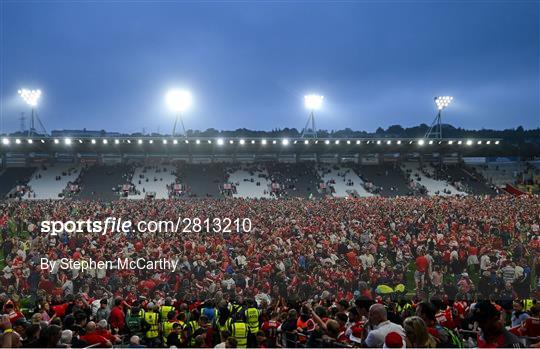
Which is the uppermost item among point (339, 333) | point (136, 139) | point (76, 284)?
point (136, 139)

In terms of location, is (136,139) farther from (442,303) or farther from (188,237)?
(442,303)

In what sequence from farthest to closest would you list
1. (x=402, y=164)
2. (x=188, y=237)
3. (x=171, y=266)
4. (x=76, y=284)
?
(x=402, y=164)
(x=188, y=237)
(x=171, y=266)
(x=76, y=284)

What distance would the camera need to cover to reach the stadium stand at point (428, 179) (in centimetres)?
4612

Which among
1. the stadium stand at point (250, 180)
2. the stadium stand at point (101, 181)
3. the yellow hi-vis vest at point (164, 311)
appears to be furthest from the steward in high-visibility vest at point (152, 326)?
the stadium stand at point (250, 180)

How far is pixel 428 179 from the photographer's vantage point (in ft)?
163

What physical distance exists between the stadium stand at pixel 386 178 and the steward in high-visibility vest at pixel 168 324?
39106 mm

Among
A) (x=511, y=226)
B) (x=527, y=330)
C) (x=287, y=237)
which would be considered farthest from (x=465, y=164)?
(x=527, y=330)

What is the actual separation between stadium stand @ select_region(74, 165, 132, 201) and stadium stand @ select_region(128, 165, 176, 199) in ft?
4.91

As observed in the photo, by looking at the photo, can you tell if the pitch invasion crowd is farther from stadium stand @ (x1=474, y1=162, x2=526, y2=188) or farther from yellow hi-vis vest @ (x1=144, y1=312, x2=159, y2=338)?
stadium stand @ (x1=474, y1=162, x2=526, y2=188)

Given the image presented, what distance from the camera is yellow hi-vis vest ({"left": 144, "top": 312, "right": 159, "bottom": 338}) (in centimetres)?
789

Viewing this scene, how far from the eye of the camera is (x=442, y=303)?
28.4ft

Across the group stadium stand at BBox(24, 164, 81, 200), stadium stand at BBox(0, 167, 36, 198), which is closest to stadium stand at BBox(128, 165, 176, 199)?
stadium stand at BBox(24, 164, 81, 200)

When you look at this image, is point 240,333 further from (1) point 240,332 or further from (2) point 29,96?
(2) point 29,96

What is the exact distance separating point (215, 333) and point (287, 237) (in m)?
11.2
